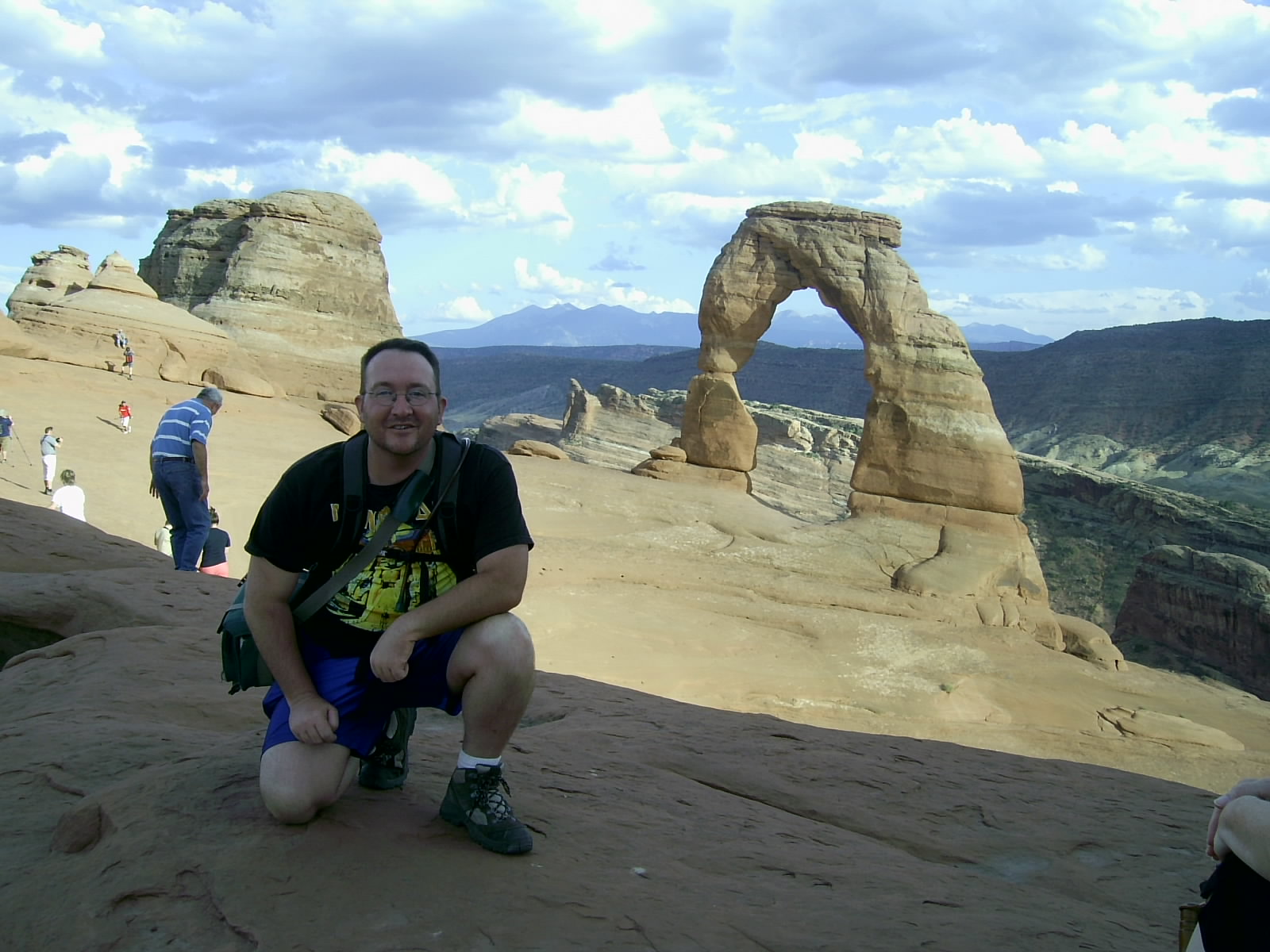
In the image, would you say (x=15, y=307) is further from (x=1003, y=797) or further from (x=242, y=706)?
(x=1003, y=797)

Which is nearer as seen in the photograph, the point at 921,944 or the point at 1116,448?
the point at 921,944

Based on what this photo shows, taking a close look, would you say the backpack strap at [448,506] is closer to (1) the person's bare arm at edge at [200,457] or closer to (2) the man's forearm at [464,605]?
(2) the man's forearm at [464,605]

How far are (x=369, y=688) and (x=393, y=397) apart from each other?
72cm

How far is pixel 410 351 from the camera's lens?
2572 mm

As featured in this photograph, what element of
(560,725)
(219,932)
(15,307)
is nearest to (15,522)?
(560,725)

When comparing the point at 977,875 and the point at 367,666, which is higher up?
the point at 367,666

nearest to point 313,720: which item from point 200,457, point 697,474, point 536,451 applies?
point 200,457

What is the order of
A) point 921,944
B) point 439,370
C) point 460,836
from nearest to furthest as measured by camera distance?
1. point 921,944
2. point 460,836
3. point 439,370

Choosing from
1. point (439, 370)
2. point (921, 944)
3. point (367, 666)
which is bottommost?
point (921, 944)

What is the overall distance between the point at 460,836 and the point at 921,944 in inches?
41.4

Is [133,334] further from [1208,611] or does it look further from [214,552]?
[1208,611]

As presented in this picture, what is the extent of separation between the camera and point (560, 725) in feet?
13.6

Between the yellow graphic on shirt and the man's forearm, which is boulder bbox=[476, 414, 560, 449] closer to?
the yellow graphic on shirt

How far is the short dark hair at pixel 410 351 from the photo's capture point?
2.55 metres
